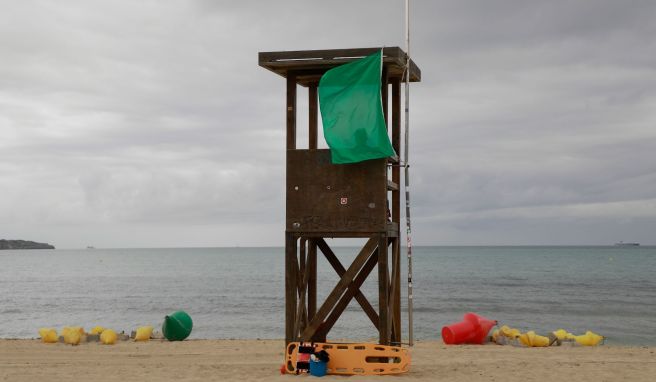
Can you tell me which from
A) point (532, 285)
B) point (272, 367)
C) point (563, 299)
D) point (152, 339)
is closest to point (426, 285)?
point (532, 285)

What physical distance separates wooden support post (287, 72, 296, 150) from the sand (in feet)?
14.6

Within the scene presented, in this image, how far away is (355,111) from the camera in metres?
13.8

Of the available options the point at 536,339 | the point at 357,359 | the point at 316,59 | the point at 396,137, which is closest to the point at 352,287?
the point at 357,359

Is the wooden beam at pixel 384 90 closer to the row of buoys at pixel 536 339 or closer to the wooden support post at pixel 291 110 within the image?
the wooden support post at pixel 291 110

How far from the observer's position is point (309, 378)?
13352 millimetres

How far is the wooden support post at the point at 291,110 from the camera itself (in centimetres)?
1427

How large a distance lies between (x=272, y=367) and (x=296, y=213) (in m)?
3.76

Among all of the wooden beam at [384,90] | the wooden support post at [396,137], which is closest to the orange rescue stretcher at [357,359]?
the wooden support post at [396,137]

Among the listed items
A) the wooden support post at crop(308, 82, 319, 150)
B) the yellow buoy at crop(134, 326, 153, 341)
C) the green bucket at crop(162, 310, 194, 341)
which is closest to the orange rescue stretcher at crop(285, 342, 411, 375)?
the wooden support post at crop(308, 82, 319, 150)

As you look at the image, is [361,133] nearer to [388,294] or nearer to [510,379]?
[388,294]

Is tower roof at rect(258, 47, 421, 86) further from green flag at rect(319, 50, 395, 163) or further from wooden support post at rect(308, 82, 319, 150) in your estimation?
wooden support post at rect(308, 82, 319, 150)

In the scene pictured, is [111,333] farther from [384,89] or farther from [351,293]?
[384,89]

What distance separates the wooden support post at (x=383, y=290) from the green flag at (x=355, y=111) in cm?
164

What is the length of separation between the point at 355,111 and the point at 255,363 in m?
6.29
